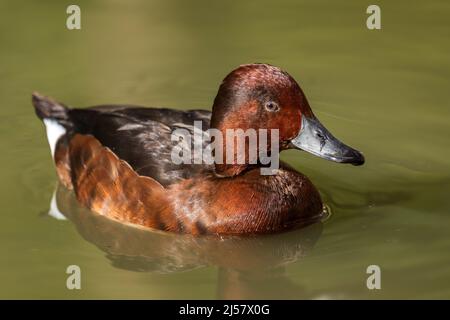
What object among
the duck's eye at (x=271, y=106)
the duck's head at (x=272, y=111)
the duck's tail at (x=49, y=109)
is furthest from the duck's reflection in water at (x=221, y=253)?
the duck's tail at (x=49, y=109)

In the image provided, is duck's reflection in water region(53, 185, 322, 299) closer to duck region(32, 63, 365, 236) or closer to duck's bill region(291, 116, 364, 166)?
duck region(32, 63, 365, 236)

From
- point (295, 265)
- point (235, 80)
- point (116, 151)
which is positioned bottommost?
point (295, 265)

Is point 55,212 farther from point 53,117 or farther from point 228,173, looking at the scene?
point 228,173

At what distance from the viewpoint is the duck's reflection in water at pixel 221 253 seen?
23.5 feet

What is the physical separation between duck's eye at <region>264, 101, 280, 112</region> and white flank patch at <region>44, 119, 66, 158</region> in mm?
2028

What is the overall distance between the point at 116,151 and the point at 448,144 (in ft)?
9.47

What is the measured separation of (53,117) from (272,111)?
2.22 m

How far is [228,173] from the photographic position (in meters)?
Result: 7.88

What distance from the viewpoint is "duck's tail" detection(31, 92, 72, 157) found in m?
8.93

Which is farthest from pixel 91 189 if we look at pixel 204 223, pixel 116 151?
pixel 204 223

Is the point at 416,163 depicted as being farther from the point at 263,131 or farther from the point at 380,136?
the point at 263,131

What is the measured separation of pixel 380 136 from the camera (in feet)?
30.9

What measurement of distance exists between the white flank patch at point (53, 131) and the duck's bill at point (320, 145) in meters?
2.14

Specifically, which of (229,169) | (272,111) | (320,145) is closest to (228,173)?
(229,169)
